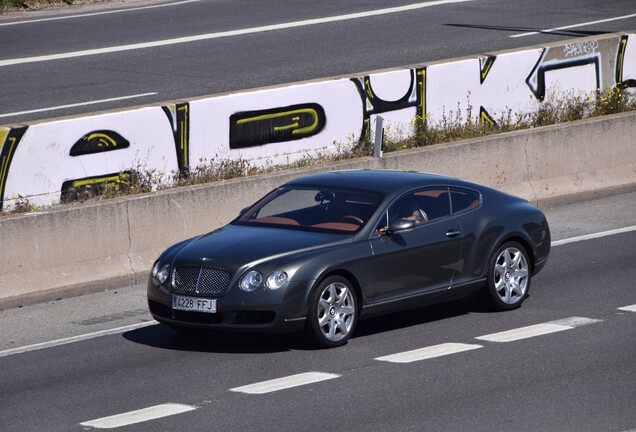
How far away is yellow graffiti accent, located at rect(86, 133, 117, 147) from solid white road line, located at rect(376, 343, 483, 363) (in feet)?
19.0

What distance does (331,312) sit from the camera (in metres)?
10.8

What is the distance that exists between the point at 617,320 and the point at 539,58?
8.24m

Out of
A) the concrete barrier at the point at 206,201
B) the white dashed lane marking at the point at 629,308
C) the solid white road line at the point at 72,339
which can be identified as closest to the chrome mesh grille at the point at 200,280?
the solid white road line at the point at 72,339

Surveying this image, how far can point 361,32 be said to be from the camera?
90.5ft

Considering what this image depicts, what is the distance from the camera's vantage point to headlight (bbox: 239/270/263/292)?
1051 cm

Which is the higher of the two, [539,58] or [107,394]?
[539,58]

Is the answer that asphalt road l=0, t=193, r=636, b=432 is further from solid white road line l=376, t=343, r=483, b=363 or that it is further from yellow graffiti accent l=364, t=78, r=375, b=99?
yellow graffiti accent l=364, t=78, r=375, b=99

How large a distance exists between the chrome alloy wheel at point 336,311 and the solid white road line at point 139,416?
1946mm

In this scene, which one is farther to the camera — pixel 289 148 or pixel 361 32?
pixel 361 32

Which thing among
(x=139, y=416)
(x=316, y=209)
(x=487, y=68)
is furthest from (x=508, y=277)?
(x=487, y=68)

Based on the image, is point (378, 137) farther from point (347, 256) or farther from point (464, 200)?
point (347, 256)

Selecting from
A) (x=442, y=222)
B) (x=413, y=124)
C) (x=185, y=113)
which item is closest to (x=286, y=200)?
(x=442, y=222)

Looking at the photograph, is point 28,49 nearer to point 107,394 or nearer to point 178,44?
point 178,44

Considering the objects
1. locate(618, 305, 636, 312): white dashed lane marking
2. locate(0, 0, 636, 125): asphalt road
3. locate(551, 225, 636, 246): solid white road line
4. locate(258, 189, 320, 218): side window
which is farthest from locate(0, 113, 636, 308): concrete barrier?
locate(618, 305, 636, 312): white dashed lane marking
